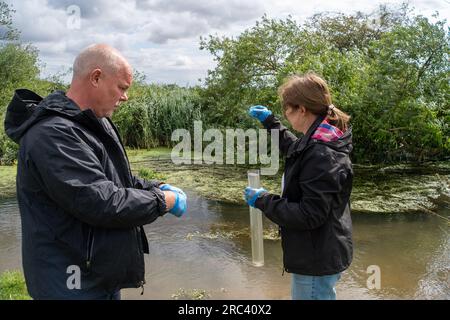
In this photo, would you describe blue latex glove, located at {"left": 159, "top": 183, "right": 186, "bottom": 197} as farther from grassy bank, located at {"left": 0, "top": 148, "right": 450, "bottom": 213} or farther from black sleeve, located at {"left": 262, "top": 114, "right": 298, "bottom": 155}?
grassy bank, located at {"left": 0, "top": 148, "right": 450, "bottom": 213}

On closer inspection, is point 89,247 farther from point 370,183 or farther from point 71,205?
point 370,183

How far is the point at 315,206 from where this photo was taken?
2.09 meters

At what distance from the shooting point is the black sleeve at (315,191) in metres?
2.08

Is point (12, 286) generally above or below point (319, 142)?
below

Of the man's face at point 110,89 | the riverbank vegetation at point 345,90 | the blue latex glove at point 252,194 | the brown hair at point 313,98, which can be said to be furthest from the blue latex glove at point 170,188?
the riverbank vegetation at point 345,90

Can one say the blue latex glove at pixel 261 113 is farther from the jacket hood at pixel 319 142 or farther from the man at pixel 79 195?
the man at pixel 79 195

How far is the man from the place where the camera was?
1730mm

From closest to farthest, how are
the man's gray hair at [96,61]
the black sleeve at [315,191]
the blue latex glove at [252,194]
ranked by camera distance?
1. the man's gray hair at [96,61]
2. the black sleeve at [315,191]
3. the blue latex glove at [252,194]

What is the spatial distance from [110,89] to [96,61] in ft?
0.43

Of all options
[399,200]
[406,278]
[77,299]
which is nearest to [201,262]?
[406,278]

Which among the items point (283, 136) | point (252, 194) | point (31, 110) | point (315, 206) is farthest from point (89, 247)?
point (283, 136)

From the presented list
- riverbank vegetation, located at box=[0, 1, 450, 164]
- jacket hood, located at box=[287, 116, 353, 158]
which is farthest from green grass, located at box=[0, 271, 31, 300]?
riverbank vegetation, located at box=[0, 1, 450, 164]

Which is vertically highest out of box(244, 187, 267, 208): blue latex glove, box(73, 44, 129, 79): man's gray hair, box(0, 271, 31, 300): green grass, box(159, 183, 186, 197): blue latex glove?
box(73, 44, 129, 79): man's gray hair
